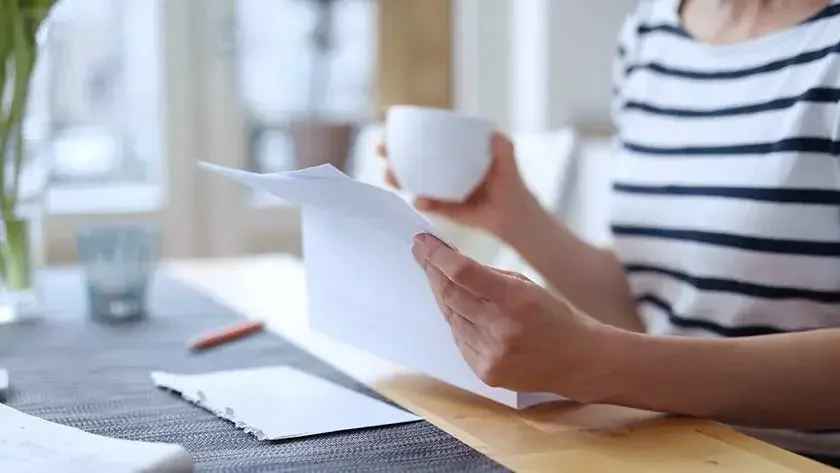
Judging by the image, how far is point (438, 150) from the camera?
92 centimetres

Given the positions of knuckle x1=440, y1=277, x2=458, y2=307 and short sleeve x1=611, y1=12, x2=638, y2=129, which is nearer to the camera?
knuckle x1=440, y1=277, x2=458, y2=307

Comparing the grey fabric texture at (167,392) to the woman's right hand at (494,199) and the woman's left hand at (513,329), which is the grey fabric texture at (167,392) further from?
the woman's right hand at (494,199)

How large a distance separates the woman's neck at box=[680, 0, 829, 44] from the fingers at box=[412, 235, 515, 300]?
0.51 metres

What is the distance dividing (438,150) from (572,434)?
0.34m

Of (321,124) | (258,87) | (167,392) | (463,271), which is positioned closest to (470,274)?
(463,271)

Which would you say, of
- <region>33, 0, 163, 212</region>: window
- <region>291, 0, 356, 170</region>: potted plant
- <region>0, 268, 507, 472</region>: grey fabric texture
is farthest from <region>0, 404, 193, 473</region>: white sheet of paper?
<region>33, 0, 163, 212</region>: window

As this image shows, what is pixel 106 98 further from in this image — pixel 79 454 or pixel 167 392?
pixel 79 454

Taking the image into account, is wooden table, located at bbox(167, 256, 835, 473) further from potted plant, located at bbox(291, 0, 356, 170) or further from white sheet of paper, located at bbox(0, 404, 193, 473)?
potted plant, located at bbox(291, 0, 356, 170)

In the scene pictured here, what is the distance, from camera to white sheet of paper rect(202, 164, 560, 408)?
675 mm

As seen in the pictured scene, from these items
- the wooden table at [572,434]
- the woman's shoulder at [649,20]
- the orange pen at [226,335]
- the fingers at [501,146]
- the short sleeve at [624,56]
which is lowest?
the orange pen at [226,335]

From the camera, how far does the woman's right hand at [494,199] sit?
0.99 meters

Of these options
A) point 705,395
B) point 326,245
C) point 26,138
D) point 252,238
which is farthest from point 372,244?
point 252,238

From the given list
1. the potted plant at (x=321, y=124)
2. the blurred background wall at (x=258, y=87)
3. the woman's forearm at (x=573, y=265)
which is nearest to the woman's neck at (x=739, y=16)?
the woman's forearm at (x=573, y=265)

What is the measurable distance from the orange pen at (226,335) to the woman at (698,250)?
7.9 inches
